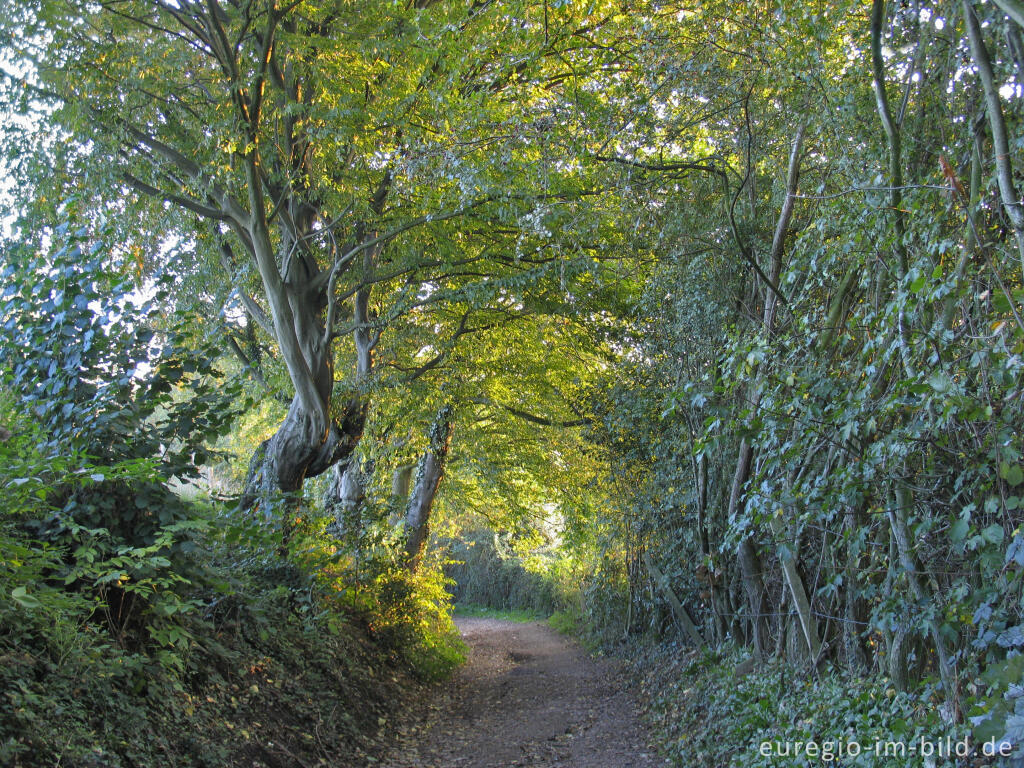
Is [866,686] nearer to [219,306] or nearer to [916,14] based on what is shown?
[916,14]

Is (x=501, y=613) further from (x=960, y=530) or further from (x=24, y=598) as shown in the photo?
(x=960, y=530)

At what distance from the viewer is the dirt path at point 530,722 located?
657 cm

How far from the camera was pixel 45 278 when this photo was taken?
196 inches

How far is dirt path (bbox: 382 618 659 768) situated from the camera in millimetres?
6574

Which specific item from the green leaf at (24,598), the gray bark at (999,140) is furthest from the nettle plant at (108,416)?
the gray bark at (999,140)

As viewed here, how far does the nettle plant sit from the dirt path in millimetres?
3098

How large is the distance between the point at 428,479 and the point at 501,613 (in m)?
14.7

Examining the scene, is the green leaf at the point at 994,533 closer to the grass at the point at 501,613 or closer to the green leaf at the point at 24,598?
the green leaf at the point at 24,598

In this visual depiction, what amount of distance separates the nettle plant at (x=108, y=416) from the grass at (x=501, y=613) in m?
21.1

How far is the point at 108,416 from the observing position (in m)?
4.79

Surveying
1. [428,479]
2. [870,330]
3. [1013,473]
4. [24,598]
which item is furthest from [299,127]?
[1013,473]

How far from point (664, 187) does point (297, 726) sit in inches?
274

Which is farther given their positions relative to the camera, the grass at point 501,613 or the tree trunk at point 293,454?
the grass at point 501,613

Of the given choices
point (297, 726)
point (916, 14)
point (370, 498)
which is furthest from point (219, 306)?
point (916, 14)
